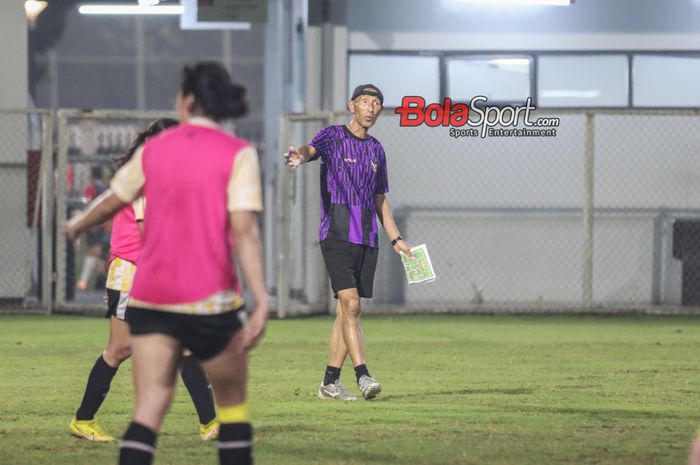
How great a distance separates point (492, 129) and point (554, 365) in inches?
264

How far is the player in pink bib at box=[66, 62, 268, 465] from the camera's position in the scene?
17.5ft

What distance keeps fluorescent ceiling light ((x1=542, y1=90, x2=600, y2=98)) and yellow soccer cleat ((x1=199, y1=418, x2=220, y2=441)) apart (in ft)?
38.7

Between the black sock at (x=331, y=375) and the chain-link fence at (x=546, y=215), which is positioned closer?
the black sock at (x=331, y=375)

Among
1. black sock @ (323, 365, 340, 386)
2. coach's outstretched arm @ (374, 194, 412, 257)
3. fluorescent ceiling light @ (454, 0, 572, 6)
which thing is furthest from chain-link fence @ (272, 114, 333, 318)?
black sock @ (323, 365, 340, 386)

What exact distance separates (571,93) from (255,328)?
14.4 metres

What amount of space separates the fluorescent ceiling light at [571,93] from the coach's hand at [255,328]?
1413 centimetres

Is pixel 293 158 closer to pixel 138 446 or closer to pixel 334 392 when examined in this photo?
pixel 334 392

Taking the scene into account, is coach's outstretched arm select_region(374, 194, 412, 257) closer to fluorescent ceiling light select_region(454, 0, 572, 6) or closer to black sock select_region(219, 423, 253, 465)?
black sock select_region(219, 423, 253, 465)

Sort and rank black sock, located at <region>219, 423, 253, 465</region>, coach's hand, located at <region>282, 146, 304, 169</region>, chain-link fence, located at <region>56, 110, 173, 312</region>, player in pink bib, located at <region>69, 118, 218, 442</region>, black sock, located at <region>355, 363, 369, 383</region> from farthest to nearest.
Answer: chain-link fence, located at <region>56, 110, 173, 312</region> → black sock, located at <region>355, 363, 369, 383</region> → coach's hand, located at <region>282, 146, 304, 169</region> → player in pink bib, located at <region>69, 118, 218, 442</region> → black sock, located at <region>219, 423, 253, 465</region>

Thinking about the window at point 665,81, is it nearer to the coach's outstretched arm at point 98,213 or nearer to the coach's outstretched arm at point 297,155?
the coach's outstretched arm at point 297,155

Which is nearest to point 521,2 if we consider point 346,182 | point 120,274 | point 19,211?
point 19,211

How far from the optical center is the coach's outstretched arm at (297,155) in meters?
9.39

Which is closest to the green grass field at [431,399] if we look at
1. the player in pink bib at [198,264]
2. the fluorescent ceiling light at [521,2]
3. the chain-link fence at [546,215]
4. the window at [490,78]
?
the player in pink bib at [198,264]

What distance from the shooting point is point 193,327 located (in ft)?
17.6
